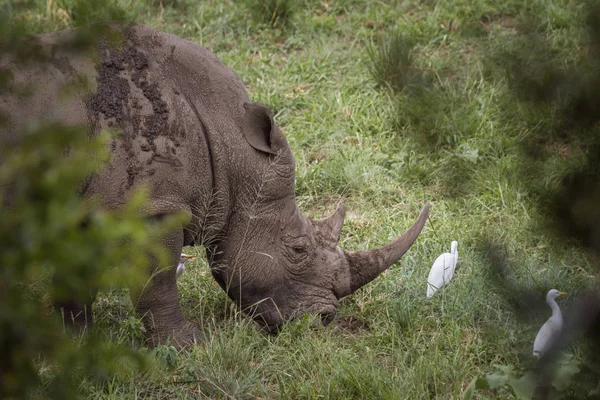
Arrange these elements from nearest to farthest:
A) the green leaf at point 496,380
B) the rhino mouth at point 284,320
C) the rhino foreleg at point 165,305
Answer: the green leaf at point 496,380, the rhino foreleg at point 165,305, the rhino mouth at point 284,320

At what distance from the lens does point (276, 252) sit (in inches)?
207

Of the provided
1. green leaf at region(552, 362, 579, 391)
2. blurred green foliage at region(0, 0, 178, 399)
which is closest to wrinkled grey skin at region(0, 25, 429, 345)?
green leaf at region(552, 362, 579, 391)

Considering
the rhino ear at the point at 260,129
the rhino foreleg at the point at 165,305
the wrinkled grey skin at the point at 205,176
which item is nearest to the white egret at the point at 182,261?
the wrinkled grey skin at the point at 205,176

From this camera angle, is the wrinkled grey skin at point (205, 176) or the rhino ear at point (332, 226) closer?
the wrinkled grey skin at point (205, 176)

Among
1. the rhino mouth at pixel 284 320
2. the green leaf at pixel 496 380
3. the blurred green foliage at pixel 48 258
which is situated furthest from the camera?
the rhino mouth at pixel 284 320

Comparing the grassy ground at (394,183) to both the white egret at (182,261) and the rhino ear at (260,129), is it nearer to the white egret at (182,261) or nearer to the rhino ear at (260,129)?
the white egret at (182,261)

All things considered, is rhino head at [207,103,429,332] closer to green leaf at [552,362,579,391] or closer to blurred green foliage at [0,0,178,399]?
green leaf at [552,362,579,391]

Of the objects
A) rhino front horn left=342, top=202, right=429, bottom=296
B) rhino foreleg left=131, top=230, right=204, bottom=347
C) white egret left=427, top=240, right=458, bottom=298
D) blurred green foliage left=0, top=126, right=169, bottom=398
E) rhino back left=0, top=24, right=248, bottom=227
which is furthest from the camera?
white egret left=427, top=240, right=458, bottom=298

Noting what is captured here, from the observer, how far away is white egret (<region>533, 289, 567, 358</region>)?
8.02 ft

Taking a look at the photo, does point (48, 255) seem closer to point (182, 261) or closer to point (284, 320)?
point (284, 320)

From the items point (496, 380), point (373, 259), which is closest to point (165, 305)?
point (373, 259)

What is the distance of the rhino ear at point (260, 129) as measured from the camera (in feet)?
16.7

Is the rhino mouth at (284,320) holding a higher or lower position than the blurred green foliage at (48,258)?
lower

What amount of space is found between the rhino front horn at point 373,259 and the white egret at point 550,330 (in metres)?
2.16
